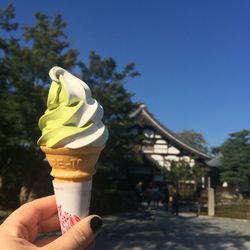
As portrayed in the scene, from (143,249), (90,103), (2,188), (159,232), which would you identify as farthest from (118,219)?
(90,103)

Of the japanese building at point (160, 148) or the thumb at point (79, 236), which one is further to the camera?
the japanese building at point (160, 148)

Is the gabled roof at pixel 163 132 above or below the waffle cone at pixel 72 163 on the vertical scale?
above

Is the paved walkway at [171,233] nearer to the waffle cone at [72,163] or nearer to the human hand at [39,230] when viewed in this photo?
the human hand at [39,230]

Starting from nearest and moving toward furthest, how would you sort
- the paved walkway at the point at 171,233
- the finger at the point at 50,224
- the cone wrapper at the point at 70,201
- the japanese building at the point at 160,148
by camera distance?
1. the cone wrapper at the point at 70,201
2. the finger at the point at 50,224
3. the paved walkway at the point at 171,233
4. the japanese building at the point at 160,148

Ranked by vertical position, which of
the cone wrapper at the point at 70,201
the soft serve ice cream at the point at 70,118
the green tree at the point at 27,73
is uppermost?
the green tree at the point at 27,73

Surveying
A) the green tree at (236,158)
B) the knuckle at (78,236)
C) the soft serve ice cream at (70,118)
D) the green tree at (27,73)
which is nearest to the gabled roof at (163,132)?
the green tree at (236,158)

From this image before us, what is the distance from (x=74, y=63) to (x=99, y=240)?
613cm

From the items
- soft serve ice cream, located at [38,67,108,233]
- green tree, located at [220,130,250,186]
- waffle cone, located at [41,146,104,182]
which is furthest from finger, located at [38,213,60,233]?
green tree, located at [220,130,250,186]

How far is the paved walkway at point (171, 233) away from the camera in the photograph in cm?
1093

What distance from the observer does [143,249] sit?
10.2 metres

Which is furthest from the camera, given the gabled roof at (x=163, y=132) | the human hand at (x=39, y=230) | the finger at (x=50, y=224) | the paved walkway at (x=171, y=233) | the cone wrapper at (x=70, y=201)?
the gabled roof at (x=163, y=132)

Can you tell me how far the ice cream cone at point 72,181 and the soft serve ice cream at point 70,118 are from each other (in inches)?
2.6

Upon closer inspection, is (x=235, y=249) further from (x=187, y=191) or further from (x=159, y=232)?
(x=187, y=191)

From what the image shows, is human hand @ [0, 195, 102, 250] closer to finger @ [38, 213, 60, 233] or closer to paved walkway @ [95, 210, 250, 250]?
finger @ [38, 213, 60, 233]
